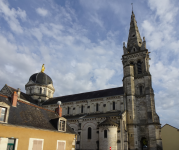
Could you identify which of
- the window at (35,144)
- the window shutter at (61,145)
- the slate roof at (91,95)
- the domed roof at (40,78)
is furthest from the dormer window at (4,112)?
the domed roof at (40,78)

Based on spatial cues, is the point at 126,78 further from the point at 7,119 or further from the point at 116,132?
the point at 7,119

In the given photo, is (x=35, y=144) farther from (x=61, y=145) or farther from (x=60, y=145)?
(x=61, y=145)

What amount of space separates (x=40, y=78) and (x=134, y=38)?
1093 inches

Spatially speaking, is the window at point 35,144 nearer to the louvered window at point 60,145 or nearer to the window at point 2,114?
the louvered window at point 60,145

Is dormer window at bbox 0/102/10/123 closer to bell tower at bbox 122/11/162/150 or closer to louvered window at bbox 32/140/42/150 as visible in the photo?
louvered window at bbox 32/140/42/150

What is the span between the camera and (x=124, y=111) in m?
33.7

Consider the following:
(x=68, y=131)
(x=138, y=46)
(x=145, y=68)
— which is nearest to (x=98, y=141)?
(x=68, y=131)

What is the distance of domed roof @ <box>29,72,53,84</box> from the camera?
160 feet

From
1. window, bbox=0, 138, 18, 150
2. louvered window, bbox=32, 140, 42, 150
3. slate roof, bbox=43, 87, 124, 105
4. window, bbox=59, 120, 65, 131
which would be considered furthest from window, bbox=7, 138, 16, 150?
slate roof, bbox=43, 87, 124, 105

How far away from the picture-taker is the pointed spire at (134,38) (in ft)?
140

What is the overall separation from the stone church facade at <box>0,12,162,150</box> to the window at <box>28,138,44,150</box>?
50.7ft

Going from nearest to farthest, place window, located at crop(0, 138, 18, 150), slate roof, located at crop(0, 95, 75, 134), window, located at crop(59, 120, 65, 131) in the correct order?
window, located at crop(0, 138, 18, 150), slate roof, located at crop(0, 95, 75, 134), window, located at crop(59, 120, 65, 131)

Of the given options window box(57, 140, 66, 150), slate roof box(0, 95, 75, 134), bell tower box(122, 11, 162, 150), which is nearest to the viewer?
slate roof box(0, 95, 75, 134)

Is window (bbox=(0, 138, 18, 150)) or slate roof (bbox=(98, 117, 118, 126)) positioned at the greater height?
slate roof (bbox=(98, 117, 118, 126))
